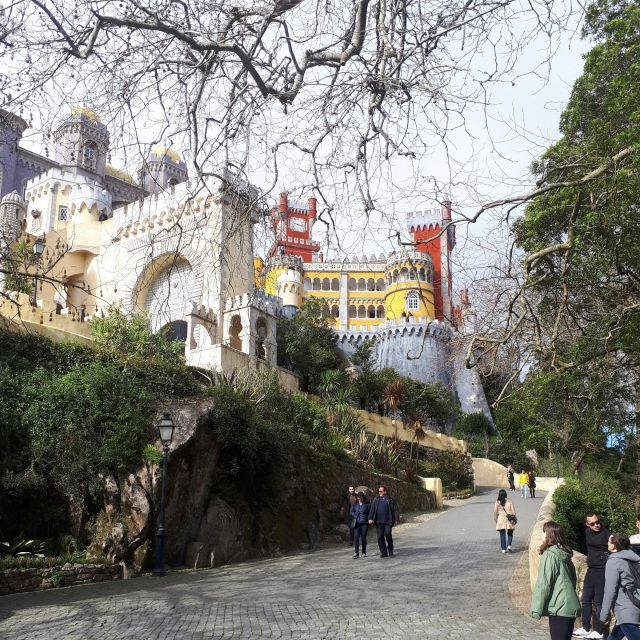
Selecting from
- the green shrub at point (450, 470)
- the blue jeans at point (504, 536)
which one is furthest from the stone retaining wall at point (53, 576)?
the green shrub at point (450, 470)

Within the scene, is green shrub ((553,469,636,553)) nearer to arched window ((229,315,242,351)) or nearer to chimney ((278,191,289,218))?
chimney ((278,191,289,218))

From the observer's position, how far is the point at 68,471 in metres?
12.4

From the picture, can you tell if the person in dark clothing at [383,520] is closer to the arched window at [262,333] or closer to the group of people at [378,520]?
the group of people at [378,520]

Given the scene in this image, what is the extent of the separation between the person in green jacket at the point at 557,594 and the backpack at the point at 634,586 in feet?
1.30

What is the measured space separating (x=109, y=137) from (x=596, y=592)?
619 cm

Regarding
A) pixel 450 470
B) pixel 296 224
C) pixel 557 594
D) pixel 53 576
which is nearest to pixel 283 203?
pixel 557 594

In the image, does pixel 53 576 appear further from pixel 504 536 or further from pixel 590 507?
pixel 590 507

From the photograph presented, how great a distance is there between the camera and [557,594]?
5109mm

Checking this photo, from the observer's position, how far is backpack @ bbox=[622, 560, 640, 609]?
5195 millimetres

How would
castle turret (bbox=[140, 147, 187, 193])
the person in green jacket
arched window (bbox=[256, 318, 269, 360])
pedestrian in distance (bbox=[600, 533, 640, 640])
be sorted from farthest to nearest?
arched window (bbox=[256, 318, 269, 360]), castle turret (bbox=[140, 147, 187, 193]), pedestrian in distance (bbox=[600, 533, 640, 640]), the person in green jacket

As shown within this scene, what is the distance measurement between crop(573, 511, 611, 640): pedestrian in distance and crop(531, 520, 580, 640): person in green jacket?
163 cm

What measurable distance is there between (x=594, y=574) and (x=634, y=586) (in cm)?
171

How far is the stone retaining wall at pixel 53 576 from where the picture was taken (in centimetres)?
998

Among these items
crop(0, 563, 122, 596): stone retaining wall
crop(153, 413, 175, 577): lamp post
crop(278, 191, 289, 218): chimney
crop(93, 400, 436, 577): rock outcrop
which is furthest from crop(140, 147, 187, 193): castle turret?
crop(0, 563, 122, 596): stone retaining wall
